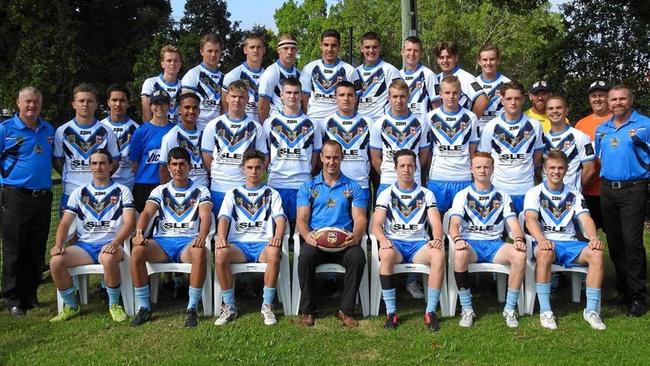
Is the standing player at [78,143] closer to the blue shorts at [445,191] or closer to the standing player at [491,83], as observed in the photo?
the blue shorts at [445,191]

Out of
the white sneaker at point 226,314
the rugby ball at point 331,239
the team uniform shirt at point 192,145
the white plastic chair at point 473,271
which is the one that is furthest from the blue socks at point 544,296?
the team uniform shirt at point 192,145

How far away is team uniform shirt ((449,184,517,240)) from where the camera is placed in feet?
17.9

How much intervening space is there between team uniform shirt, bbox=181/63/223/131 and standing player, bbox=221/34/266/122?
0.33 feet

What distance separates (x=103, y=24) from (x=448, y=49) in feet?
88.1

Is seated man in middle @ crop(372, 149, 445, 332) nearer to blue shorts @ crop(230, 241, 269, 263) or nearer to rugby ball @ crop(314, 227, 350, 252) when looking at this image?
rugby ball @ crop(314, 227, 350, 252)

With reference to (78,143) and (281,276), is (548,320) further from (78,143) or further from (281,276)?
(78,143)

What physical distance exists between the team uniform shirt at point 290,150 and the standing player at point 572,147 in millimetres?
2363

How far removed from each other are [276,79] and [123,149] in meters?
1.75

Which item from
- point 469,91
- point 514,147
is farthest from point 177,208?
point 469,91

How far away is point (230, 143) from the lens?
229 inches

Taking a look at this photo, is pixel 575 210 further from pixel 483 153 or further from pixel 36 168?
pixel 36 168

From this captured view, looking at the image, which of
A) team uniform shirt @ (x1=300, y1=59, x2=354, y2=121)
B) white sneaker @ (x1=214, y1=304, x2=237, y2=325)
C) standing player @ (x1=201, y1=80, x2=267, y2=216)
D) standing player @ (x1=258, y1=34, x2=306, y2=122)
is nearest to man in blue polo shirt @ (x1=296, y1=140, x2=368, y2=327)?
white sneaker @ (x1=214, y1=304, x2=237, y2=325)

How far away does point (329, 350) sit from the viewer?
182 inches

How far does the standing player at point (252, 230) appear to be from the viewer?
5.23m
